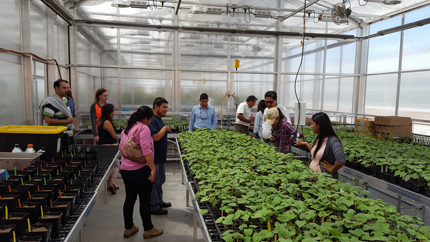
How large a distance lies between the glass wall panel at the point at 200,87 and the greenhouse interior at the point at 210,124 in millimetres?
37

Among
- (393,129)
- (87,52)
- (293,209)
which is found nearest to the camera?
(293,209)

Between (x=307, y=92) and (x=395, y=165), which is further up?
(x=307, y=92)

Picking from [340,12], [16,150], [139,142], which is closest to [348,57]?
[340,12]

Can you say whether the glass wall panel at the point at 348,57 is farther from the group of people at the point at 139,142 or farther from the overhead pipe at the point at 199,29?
the group of people at the point at 139,142

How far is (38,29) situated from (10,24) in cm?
95

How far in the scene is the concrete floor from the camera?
9.39 ft

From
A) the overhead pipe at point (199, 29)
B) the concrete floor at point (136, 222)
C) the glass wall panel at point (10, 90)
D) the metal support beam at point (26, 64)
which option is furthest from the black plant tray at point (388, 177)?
the overhead pipe at point (199, 29)

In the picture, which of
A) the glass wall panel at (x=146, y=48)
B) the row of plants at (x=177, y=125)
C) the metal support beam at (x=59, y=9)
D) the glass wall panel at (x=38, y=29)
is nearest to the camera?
the glass wall panel at (x=38, y=29)

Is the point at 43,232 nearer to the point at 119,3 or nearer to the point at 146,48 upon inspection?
the point at 119,3

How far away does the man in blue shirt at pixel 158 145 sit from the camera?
293 cm

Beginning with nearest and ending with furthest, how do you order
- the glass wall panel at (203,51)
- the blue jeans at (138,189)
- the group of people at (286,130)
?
the group of people at (286,130) → the blue jeans at (138,189) → the glass wall panel at (203,51)

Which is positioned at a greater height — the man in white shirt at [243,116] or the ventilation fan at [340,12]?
the ventilation fan at [340,12]

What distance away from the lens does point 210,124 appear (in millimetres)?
4648

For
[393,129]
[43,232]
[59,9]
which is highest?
[59,9]
